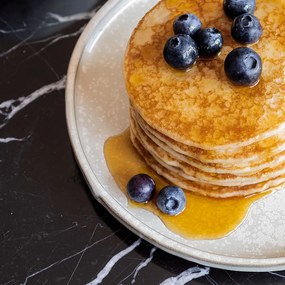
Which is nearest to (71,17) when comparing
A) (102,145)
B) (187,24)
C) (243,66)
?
(102,145)

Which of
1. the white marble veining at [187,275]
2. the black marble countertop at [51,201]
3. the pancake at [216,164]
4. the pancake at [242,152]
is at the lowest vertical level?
the white marble veining at [187,275]

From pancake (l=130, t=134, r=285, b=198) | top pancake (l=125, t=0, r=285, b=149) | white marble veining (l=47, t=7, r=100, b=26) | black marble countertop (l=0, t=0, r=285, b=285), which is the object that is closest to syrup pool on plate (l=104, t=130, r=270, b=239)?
pancake (l=130, t=134, r=285, b=198)

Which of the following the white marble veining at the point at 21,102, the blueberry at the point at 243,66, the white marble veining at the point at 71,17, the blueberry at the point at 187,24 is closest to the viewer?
the blueberry at the point at 243,66

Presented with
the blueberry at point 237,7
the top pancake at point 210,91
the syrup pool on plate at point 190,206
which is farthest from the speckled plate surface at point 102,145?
the blueberry at point 237,7

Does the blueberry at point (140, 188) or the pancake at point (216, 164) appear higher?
the pancake at point (216, 164)

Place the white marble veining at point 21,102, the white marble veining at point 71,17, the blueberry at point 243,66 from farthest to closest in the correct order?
the white marble veining at point 71,17 → the white marble veining at point 21,102 → the blueberry at point 243,66

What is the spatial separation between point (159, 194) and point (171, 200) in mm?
55

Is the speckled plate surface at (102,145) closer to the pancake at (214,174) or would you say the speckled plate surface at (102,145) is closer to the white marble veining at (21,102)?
the pancake at (214,174)

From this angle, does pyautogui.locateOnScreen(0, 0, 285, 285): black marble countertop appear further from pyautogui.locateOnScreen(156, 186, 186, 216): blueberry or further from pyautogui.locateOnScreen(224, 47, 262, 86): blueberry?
pyautogui.locateOnScreen(224, 47, 262, 86): blueberry

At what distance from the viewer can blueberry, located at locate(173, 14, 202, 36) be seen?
6.24 feet

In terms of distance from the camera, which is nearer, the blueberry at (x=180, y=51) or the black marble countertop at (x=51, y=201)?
the blueberry at (x=180, y=51)

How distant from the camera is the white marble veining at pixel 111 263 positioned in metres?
1.98

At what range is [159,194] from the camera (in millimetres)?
1991

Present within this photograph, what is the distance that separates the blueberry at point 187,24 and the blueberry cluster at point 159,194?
483 mm
